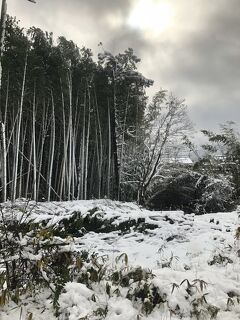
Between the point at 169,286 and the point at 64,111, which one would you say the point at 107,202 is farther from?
the point at 169,286

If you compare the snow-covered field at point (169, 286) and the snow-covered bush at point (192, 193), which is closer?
the snow-covered field at point (169, 286)

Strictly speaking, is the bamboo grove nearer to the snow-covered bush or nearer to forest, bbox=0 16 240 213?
forest, bbox=0 16 240 213

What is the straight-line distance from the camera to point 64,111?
2161cm

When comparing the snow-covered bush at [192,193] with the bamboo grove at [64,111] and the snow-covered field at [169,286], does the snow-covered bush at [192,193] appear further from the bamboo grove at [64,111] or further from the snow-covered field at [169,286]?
the snow-covered field at [169,286]

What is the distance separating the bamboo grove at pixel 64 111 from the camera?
17859 millimetres

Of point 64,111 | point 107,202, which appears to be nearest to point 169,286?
point 107,202

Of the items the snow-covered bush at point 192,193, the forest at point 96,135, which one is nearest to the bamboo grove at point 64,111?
the forest at point 96,135

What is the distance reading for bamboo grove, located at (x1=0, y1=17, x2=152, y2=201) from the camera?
17859 mm

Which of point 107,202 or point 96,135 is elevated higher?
point 96,135

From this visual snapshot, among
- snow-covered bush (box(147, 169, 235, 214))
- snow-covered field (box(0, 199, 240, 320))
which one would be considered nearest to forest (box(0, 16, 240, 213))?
snow-covered bush (box(147, 169, 235, 214))

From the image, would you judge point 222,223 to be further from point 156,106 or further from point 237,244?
point 156,106

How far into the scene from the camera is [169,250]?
838 centimetres

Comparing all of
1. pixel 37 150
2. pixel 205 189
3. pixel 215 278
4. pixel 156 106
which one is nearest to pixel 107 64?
pixel 156 106

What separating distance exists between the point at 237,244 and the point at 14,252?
16.0ft
